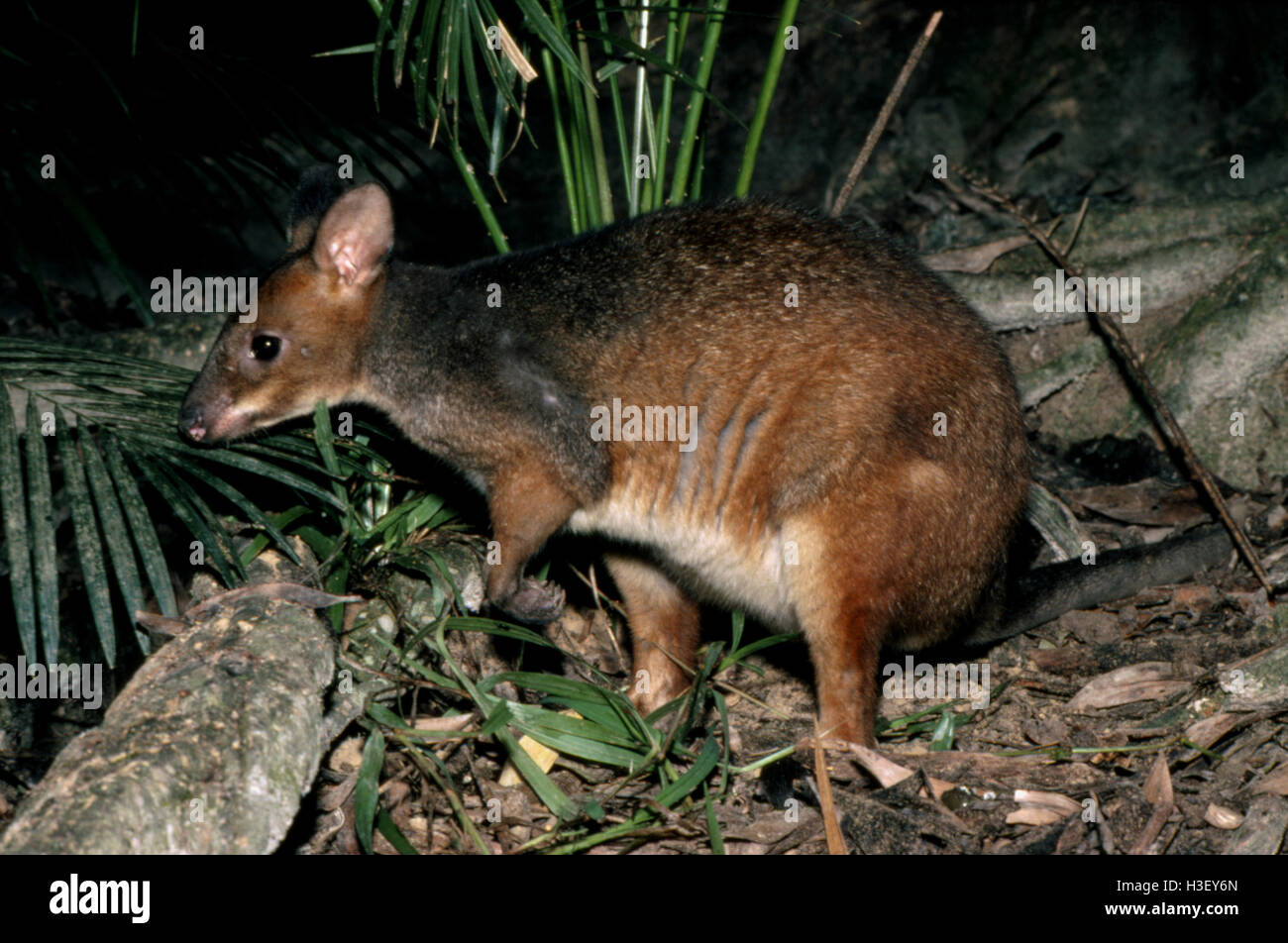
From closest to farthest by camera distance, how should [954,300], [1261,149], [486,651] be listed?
[954,300] → [486,651] → [1261,149]

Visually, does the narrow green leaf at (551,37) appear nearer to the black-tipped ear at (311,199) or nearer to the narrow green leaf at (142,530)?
the black-tipped ear at (311,199)

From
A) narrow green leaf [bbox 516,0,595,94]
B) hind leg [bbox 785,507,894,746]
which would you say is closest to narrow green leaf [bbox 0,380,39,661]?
narrow green leaf [bbox 516,0,595,94]

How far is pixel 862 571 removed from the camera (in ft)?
14.1

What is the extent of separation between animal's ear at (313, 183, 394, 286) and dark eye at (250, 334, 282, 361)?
13.4 inches

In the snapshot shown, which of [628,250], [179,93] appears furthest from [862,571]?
[179,93]

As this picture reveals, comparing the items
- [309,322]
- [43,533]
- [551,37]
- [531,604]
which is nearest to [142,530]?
[43,533]

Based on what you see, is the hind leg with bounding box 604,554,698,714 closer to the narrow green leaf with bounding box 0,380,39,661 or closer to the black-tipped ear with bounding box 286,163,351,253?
the black-tipped ear with bounding box 286,163,351,253

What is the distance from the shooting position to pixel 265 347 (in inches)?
185

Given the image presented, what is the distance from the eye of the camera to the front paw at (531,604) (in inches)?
182

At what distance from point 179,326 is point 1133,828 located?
199 inches

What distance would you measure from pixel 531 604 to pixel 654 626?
35.6 inches

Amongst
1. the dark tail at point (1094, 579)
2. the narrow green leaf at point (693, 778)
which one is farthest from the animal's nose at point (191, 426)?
the dark tail at point (1094, 579)

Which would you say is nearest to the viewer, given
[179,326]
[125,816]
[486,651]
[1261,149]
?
[125,816]
